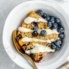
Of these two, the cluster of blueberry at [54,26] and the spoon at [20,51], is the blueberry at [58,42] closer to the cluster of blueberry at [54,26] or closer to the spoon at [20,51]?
the cluster of blueberry at [54,26]

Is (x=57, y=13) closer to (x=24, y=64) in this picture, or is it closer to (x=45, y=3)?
(x=45, y=3)

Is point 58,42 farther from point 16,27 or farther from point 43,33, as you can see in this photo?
point 16,27

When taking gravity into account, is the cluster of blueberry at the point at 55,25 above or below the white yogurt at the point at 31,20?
below

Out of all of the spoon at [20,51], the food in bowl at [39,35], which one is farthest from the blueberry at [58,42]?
the spoon at [20,51]

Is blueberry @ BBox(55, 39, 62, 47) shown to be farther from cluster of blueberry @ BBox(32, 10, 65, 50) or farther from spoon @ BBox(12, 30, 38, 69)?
spoon @ BBox(12, 30, 38, 69)

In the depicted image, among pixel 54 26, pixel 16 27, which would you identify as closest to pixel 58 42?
pixel 54 26

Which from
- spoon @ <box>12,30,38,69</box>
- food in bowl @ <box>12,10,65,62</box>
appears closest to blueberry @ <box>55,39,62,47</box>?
food in bowl @ <box>12,10,65,62</box>

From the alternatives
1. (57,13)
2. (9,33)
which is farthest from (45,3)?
(9,33)

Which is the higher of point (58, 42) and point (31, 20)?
point (31, 20)

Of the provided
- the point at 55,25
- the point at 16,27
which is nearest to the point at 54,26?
the point at 55,25
